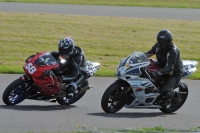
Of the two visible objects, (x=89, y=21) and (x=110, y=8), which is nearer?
(x=89, y=21)

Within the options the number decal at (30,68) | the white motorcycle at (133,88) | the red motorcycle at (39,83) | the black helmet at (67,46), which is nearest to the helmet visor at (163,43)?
the white motorcycle at (133,88)

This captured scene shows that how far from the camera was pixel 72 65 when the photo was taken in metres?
11.0

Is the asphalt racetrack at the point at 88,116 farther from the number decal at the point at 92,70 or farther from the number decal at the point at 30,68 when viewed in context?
the number decal at the point at 30,68

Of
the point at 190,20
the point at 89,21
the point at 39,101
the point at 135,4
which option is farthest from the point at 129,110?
the point at 135,4

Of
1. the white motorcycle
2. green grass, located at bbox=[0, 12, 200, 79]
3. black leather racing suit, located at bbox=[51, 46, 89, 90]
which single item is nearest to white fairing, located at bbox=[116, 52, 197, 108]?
the white motorcycle

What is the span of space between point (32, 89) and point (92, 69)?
1.43 m

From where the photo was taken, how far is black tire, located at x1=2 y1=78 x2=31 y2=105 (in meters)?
10.4

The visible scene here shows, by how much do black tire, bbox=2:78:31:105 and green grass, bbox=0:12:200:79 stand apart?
462 centimetres

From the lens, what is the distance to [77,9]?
89.8ft

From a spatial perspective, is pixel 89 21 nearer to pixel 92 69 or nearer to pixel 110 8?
pixel 110 8

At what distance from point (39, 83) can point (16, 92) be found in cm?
46

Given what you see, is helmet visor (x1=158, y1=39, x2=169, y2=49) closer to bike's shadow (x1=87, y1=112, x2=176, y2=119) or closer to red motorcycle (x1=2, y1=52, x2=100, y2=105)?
bike's shadow (x1=87, y1=112, x2=176, y2=119)

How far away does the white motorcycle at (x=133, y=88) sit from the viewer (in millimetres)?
10164

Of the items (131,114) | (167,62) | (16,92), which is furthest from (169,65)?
(16,92)
